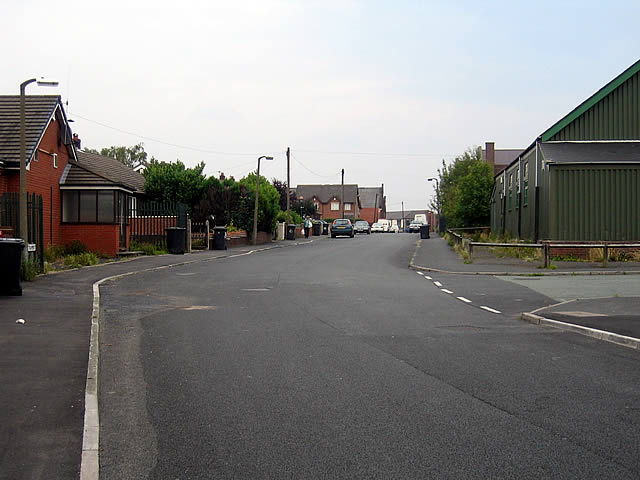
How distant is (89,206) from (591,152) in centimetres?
1995

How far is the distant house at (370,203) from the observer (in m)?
141

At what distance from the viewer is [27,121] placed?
26.2 meters

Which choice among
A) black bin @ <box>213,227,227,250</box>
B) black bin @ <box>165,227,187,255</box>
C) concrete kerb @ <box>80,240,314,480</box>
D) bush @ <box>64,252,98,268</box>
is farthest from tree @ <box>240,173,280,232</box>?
concrete kerb @ <box>80,240,314,480</box>

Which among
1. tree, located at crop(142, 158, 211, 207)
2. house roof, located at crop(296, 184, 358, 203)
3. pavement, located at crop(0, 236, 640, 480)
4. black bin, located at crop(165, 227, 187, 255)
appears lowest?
pavement, located at crop(0, 236, 640, 480)

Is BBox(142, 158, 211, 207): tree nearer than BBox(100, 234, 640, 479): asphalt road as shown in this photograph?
No

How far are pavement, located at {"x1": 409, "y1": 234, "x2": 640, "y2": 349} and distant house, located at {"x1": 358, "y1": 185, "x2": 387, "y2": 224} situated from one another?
111560 millimetres

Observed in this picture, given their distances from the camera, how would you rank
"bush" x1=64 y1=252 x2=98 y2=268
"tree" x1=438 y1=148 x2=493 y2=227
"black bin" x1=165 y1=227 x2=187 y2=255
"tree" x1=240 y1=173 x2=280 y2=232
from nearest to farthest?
"bush" x1=64 y1=252 x2=98 y2=268, "black bin" x1=165 y1=227 x2=187 y2=255, "tree" x1=240 y1=173 x2=280 y2=232, "tree" x1=438 y1=148 x2=493 y2=227

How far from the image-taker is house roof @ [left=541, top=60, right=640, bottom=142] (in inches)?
1003

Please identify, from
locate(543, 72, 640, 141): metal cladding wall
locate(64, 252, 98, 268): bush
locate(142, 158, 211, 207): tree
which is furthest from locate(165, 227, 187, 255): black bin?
locate(543, 72, 640, 141): metal cladding wall

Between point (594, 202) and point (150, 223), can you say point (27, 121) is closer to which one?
point (150, 223)

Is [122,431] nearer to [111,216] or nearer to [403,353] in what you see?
[403,353]

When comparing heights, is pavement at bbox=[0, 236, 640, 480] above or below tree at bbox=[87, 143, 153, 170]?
below

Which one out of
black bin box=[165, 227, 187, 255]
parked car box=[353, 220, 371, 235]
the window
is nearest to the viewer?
the window

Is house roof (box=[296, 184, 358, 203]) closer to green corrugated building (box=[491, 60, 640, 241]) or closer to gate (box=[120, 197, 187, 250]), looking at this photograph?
gate (box=[120, 197, 187, 250])
